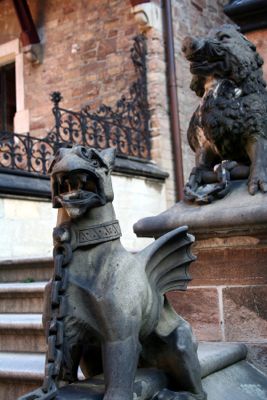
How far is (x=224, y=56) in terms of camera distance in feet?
9.54

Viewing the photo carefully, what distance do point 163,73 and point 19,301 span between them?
6.78 metres

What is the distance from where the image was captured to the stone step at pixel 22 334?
10.6 feet

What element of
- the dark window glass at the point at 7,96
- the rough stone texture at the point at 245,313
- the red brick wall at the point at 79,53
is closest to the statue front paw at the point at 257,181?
the rough stone texture at the point at 245,313

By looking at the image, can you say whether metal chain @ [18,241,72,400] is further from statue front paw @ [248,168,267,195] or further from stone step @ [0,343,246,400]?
statue front paw @ [248,168,267,195]

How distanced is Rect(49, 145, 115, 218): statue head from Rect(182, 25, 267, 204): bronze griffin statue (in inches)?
44.6

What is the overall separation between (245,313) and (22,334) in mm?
1292

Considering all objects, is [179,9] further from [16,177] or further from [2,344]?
[2,344]

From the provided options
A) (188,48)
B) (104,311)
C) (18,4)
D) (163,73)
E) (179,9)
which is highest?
(18,4)

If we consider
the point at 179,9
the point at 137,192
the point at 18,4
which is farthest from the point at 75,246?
the point at 18,4

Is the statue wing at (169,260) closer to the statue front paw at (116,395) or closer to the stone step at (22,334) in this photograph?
the statue front paw at (116,395)

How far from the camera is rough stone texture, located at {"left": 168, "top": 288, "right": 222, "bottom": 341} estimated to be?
287cm

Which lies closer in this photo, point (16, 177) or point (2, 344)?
point (2, 344)

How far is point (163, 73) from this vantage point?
32.4 ft

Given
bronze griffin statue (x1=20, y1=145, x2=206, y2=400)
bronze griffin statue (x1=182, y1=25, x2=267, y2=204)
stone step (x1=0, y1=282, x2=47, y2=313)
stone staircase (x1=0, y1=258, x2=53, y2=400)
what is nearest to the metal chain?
bronze griffin statue (x1=20, y1=145, x2=206, y2=400)
